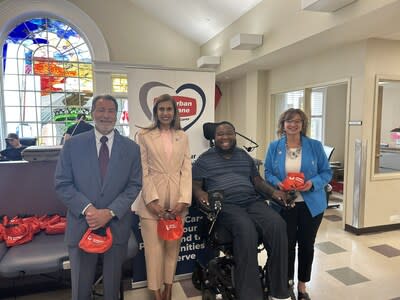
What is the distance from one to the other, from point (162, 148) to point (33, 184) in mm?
1306

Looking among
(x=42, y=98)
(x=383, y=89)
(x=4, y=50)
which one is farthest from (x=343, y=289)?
(x=4, y=50)

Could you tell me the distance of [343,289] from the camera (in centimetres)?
253

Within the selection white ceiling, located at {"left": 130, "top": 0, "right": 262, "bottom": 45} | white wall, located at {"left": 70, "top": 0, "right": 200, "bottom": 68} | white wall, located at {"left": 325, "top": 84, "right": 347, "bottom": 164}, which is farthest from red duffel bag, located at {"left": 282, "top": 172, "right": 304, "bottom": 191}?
white wall, located at {"left": 70, "top": 0, "right": 200, "bottom": 68}

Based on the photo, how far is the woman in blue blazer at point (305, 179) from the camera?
215cm

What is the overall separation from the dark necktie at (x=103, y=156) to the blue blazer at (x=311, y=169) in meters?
1.19

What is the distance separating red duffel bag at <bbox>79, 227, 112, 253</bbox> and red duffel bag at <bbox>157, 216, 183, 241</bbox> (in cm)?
38

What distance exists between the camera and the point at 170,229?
201 centimetres

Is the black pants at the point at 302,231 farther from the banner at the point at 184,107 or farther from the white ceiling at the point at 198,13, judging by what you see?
the white ceiling at the point at 198,13

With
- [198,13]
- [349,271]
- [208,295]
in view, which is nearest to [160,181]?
[208,295]

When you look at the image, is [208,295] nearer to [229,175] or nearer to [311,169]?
[229,175]

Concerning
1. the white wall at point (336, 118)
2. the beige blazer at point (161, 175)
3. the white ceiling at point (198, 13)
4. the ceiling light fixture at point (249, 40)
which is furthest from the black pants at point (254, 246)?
the white wall at point (336, 118)

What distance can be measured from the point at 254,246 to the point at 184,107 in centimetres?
186

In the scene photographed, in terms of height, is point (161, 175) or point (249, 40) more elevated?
point (249, 40)

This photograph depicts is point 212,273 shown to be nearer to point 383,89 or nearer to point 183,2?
point 383,89
